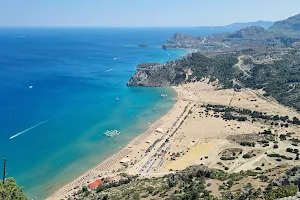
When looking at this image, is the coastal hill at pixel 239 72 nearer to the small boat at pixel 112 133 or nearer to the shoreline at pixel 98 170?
the small boat at pixel 112 133

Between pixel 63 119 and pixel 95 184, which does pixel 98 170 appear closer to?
pixel 95 184

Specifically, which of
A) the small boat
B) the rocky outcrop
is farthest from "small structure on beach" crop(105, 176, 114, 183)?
the rocky outcrop

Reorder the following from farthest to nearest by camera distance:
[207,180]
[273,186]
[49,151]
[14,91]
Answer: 1. [14,91]
2. [49,151]
3. [207,180]
4. [273,186]

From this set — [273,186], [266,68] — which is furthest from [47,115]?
[266,68]

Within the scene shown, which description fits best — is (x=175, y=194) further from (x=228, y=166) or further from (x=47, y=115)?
(x=47, y=115)

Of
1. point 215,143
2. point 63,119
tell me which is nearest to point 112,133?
point 63,119

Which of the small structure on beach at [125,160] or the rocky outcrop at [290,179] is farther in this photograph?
the small structure on beach at [125,160]

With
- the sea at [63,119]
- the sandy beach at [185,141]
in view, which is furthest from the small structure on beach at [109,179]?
the sea at [63,119]

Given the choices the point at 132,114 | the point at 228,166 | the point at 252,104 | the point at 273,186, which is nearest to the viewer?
the point at 273,186
